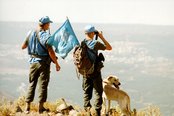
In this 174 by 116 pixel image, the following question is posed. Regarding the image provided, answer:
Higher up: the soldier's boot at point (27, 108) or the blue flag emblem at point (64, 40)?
the blue flag emblem at point (64, 40)

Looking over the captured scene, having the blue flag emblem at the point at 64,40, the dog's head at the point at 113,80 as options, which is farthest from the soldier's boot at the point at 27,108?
the dog's head at the point at 113,80

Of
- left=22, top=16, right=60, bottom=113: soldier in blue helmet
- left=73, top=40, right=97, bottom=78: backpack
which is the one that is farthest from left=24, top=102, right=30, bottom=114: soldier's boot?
left=73, top=40, right=97, bottom=78: backpack

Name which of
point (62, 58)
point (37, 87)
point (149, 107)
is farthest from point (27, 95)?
point (149, 107)

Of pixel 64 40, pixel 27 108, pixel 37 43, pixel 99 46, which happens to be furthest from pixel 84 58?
pixel 27 108

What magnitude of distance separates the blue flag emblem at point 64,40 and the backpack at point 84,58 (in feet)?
1.00

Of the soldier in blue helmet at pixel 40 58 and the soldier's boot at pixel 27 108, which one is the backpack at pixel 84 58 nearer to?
the soldier in blue helmet at pixel 40 58

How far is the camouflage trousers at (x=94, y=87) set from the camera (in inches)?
245

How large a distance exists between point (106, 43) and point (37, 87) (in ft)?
3.97

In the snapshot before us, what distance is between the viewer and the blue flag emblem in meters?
6.49

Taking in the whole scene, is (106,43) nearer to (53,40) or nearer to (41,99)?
(53,40)

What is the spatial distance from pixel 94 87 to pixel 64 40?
85 cm

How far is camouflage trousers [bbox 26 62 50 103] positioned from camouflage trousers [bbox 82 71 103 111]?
0.57 meters

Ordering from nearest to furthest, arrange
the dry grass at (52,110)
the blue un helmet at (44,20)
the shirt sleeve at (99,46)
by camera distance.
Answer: the shirt sleeve at (99,46)
the blue un helmet at (44,20)
the dry grass at (52,110)

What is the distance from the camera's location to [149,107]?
265 inches
